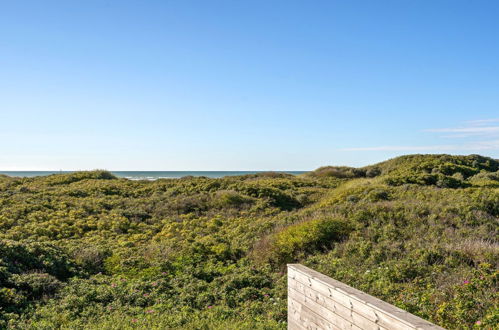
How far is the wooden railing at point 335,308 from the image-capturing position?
354 centimetres

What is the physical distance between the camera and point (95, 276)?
9.13 metres

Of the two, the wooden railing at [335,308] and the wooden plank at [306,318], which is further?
the wooden plank at [306,318]

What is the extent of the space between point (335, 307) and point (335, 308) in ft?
0.04

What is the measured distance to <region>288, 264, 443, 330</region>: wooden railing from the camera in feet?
11.6

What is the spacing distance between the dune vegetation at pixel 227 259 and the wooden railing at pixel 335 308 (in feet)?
3.36

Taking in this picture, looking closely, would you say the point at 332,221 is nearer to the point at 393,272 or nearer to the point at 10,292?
the point at 393,272

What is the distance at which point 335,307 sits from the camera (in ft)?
14.3

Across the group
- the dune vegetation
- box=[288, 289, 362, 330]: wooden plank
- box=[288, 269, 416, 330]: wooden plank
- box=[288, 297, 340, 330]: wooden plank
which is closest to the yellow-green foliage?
the dune vegetation

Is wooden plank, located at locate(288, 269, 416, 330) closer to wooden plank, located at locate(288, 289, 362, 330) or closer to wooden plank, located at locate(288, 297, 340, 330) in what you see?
wooden plank, located at locate(288, 289, 362, 330)

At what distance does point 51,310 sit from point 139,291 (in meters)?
1.67

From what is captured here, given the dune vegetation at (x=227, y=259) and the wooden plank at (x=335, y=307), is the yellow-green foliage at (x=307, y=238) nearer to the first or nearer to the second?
the dune vegetation at (x=227, y=259)

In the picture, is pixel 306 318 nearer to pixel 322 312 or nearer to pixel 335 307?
pixel 322 312

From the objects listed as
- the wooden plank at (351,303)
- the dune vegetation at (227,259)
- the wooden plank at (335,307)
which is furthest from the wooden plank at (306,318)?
the dune vegetation at (227,259)

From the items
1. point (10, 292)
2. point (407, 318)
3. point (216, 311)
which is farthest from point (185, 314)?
point (407, 318)
